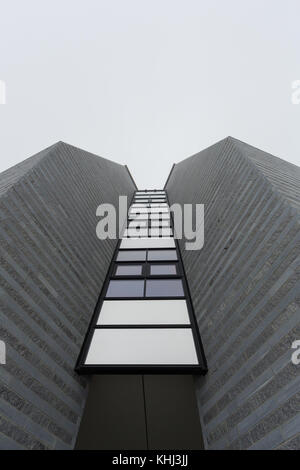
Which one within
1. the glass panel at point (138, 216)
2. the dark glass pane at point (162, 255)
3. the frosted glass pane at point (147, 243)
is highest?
the glass panel at point (138, 216)

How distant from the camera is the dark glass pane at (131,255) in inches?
352

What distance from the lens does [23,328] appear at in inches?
155

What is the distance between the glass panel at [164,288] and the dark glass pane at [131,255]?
164cm

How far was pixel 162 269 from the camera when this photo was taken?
8.09 m

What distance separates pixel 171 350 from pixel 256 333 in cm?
190

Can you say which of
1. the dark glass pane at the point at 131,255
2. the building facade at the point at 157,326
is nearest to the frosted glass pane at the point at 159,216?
the dark glass pane at the point at 131,255

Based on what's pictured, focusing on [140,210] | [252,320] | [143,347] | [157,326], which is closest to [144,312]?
[157,326]

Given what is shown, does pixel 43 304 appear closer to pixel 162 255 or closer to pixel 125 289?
pixel 125 289

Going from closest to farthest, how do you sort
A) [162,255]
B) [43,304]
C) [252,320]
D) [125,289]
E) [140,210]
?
[252,320], [43,304], [125,289], [162,255], [140,210]

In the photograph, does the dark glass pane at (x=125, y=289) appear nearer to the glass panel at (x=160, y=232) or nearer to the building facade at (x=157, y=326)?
the building facade at (x=157, y=326)

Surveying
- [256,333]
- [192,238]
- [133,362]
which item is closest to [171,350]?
[133,362]

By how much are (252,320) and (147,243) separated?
21.0 feet

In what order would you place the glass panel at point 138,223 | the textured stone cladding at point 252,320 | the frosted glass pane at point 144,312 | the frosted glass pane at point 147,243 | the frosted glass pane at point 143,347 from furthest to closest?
the glass panel at point 138,223
the frosted glass pane at point 147,243
the frosted glass pane at point 144,312
the frosted glass pane at point 143,347
the textured stone cladding at point 252,320
